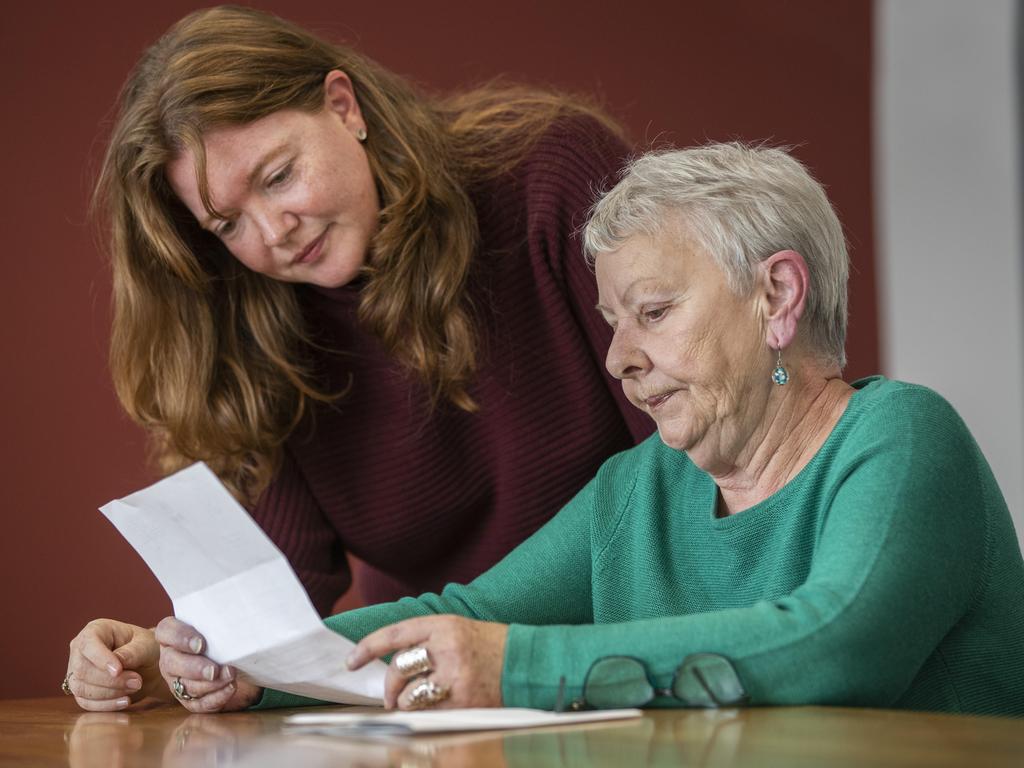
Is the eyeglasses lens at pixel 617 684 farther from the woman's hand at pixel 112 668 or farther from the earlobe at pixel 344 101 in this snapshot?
the earlobe at pixel 344 101

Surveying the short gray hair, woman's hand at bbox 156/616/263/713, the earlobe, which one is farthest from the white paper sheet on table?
the earlobe

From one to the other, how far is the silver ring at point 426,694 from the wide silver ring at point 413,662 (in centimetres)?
1

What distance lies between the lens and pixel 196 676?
4.70 feet

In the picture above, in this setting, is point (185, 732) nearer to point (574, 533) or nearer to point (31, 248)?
point (574, 533)

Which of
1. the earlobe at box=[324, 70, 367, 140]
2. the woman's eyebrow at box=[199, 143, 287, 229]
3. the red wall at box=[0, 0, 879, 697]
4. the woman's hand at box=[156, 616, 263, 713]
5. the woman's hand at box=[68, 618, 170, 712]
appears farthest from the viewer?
the red wall at box=[0, 0, 879, 697]

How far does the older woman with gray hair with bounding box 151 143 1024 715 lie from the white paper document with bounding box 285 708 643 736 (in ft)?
0.13

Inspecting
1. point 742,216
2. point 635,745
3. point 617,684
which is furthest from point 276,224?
point 635,745

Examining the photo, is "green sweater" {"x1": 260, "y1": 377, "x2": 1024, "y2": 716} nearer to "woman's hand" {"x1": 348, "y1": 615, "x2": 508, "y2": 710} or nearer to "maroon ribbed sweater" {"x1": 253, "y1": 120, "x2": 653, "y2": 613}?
"woman's hand" {"x1": 348, "y1": 615, "x2": 508, "y2": 710}

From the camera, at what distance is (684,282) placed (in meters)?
1.44

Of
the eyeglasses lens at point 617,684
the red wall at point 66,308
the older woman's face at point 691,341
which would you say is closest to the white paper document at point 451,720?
the eyeglasses lens at point 617,684

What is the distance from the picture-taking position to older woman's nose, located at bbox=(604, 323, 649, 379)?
148 centimetres

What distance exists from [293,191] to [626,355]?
1.89 feet

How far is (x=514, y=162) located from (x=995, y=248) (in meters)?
2.19

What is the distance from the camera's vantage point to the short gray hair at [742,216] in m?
1.44
